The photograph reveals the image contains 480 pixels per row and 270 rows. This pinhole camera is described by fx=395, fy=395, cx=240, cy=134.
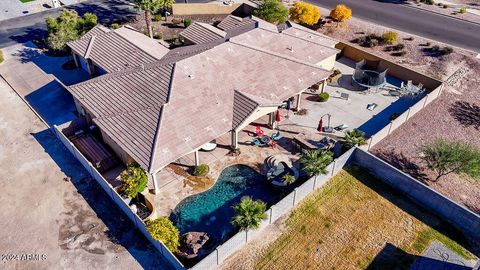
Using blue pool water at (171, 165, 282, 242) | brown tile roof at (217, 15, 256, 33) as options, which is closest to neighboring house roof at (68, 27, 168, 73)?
brown tile roof at (217, 15, 256, 33)

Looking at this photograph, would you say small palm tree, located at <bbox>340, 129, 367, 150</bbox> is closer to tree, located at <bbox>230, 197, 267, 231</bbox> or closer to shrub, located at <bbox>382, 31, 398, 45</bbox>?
tree, located at <bbox>230, 197, 267, 231</bbox>

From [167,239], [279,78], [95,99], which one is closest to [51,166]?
[95,99]

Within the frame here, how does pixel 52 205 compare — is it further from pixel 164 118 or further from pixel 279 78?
pixel 279 78

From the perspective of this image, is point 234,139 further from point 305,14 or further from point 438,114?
point 305,14

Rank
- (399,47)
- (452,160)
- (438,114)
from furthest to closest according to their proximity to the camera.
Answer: (399,47), (438,114), (452,160)

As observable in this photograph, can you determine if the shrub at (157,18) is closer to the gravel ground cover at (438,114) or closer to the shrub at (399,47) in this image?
the gravel ground cover at (438,114)

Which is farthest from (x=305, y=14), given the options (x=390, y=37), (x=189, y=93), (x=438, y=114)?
(x=189, y=93)

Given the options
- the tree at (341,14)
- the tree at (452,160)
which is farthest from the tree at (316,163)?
the tree at (341,14)
